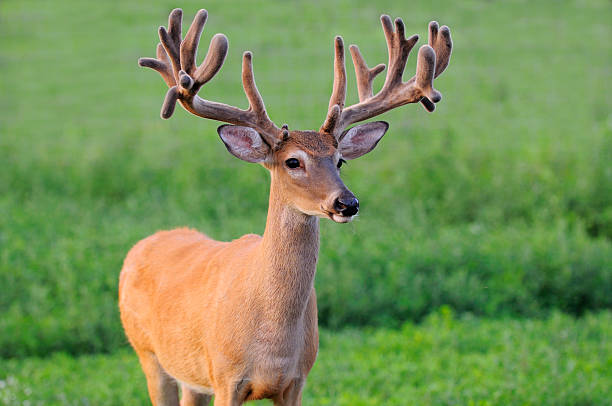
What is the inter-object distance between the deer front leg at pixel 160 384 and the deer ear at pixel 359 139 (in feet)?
5.76

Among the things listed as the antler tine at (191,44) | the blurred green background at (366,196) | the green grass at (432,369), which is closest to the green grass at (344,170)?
the blurred green background at (366,196)

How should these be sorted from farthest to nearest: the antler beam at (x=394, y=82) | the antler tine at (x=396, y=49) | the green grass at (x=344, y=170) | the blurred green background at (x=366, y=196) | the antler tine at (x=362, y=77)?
the green grass at (x=344, y=170) < the blurred green background at (x=366, y=196) < the antler tine at (x=362, y=77) < the antler tine at (x=396, y=49) < the antler beam at (x=394, y=82)

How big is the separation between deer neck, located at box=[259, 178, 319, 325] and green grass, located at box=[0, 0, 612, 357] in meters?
2.13

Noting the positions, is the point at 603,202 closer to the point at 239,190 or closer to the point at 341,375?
the point at 239,190

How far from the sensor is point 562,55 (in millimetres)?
22078

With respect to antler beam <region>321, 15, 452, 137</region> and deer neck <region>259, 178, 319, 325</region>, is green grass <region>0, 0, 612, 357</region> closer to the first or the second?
antler beam <region>321, 15, 452, 137</region>

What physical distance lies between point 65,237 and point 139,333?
6.98m

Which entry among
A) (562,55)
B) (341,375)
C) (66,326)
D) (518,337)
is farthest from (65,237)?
(562,55)

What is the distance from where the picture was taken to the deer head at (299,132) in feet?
13.8

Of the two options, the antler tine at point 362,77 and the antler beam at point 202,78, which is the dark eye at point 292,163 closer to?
the antler beam at point 202,78

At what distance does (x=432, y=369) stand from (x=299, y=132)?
175 inches

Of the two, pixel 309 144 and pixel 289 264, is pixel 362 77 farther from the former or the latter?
pixel 289 264

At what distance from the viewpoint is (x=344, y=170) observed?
1358cm

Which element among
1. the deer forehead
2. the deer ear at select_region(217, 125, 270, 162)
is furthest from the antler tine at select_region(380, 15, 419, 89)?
the deer ear at select_region(217, 125, 270, 162)
